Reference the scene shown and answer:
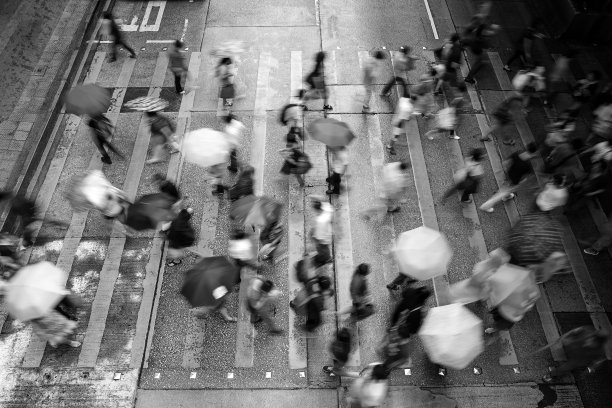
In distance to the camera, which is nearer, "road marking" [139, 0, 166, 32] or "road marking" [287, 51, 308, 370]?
"road marking" [287, 51, 308, 370]

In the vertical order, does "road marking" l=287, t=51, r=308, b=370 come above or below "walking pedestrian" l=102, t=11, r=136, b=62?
below

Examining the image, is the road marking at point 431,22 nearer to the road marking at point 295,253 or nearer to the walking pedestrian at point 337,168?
the walking pedestrian at point 337,168

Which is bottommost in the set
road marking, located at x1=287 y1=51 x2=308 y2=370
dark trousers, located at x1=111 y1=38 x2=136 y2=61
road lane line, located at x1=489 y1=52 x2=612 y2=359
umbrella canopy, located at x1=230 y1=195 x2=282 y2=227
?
road marking, located at x1=287 y1=51 x2=308 y2=370

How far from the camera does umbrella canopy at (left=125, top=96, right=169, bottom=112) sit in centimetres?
1012

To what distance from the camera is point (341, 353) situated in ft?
22.6

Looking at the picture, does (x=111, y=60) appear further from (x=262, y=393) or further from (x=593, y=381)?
(x=593, y=381)

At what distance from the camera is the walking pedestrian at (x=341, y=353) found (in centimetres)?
673

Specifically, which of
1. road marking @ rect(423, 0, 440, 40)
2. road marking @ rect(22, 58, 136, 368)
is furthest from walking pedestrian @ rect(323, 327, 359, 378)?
road marking @ rect(423, 0, 440, 40)

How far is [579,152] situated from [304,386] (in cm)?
771

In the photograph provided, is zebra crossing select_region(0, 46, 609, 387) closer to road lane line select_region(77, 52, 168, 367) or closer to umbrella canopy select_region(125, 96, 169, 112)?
road lane line select_region(77, 52, 168, 367)

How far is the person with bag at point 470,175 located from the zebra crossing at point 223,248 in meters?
0.76

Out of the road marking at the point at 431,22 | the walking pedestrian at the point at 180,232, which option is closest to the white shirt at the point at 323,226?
the walking pedestrian at the point at 180,232

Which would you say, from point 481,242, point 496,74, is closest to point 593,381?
point 481,242

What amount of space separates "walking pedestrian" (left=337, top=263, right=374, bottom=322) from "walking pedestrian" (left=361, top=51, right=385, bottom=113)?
5707mm
